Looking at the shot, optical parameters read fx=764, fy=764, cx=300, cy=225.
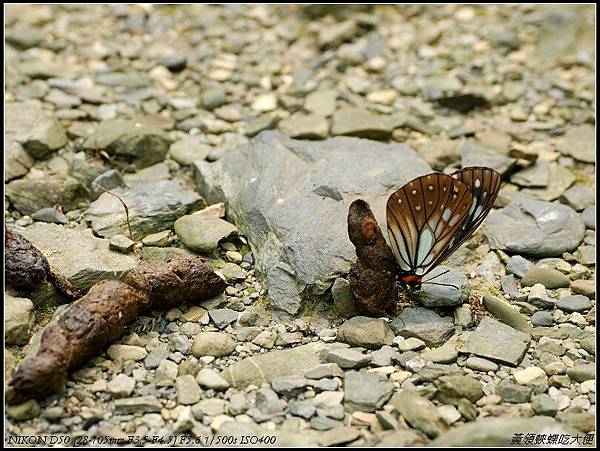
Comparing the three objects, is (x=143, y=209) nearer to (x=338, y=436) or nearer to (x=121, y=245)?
(x=121, y=245)

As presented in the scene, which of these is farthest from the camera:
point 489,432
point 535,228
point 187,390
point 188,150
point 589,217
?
point 188,150

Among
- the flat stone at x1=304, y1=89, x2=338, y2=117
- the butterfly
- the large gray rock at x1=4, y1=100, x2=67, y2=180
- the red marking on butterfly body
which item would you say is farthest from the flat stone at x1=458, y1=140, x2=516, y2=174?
the large gray rock at x1=4, y1=100, x2=67, y2=180

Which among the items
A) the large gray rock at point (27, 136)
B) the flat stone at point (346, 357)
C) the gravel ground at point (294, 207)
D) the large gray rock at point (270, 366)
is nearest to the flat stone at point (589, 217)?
the gravel ground at point (294, 207)

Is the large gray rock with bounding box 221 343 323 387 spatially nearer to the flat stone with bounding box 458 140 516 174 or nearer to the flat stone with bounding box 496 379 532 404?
the flat stone with bounding box 496 379 532 404

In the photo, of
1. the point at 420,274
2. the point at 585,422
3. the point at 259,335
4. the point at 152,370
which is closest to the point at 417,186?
the point at 420,274

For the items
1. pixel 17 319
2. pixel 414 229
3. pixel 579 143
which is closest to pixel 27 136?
pixel 17 319

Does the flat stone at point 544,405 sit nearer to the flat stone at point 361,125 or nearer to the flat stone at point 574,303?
the flat stone at point 574,303

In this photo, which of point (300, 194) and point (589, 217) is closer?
point (300, 194)
